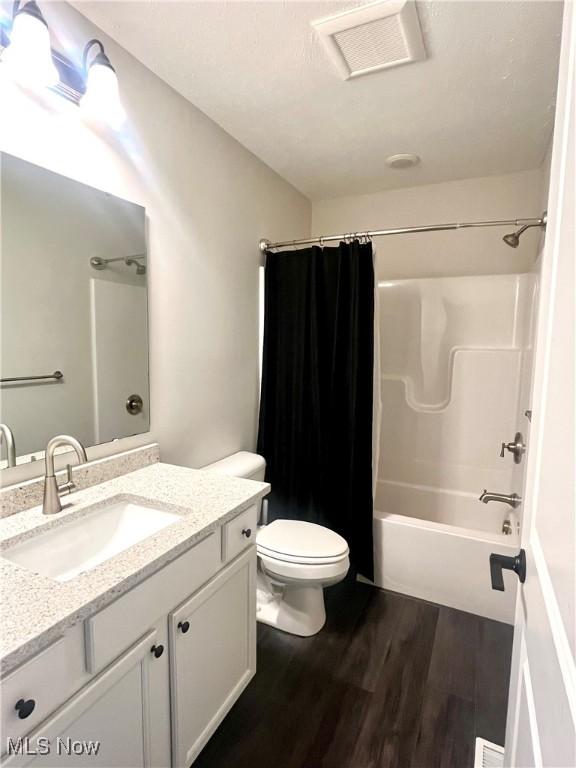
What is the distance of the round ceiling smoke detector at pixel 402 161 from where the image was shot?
2293 millimetres

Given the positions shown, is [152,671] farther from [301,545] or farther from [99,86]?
[99,86]

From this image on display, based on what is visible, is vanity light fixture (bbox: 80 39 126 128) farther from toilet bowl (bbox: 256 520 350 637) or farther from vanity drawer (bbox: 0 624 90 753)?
toilet bowl (bbox: 256 520 350 637)

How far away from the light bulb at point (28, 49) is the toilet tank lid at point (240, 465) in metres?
1.53

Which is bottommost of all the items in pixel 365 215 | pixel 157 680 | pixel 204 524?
pixel 157 680

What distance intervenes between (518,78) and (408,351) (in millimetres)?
1564

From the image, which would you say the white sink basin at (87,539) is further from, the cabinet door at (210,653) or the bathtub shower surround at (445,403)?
the bathtub shower surround at (445,403)

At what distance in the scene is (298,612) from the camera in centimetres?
184

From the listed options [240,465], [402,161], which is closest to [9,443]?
[240,465]

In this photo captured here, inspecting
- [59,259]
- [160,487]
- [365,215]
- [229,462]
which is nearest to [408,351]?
[365,215]

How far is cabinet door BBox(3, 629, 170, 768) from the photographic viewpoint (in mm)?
755

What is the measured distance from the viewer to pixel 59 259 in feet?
4.28

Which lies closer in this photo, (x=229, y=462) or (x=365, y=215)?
(x=229, y=462)

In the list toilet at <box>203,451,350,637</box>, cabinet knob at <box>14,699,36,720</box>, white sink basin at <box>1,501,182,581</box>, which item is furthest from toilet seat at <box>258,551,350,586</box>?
→ cabinet knob at <box>14,699,36,720</box>

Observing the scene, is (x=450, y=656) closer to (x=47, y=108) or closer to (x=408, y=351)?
(x=408, y=351)
